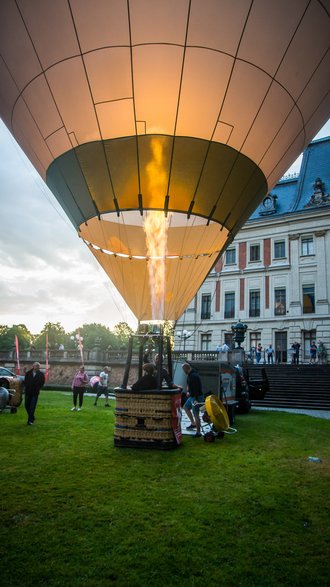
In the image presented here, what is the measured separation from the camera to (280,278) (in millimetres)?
39406

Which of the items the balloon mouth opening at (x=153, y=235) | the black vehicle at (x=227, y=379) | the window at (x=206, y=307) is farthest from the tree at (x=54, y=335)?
the balloon mouth opening at (x=153, y=235)

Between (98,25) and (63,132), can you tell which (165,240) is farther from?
(98,25)

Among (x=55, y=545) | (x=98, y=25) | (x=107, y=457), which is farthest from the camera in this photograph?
(x=107, y=457)

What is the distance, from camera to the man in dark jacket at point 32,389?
398 inches

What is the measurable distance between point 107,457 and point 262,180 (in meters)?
6.17

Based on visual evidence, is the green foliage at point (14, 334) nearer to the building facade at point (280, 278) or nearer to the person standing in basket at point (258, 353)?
the building facade at point (280, 278)

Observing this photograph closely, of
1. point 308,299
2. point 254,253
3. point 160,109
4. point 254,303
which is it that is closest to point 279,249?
point 254,253

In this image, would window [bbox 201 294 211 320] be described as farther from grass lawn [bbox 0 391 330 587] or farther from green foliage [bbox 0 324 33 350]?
green foliage [bbox 0 324 33 350]

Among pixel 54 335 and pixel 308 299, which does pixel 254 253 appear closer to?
pixel 308 299

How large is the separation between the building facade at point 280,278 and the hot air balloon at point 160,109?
1141 inches

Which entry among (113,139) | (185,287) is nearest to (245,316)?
(185,287)

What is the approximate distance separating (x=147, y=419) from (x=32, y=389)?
13.3ft

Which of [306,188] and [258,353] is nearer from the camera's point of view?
[258,353]

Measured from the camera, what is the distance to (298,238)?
128ft
